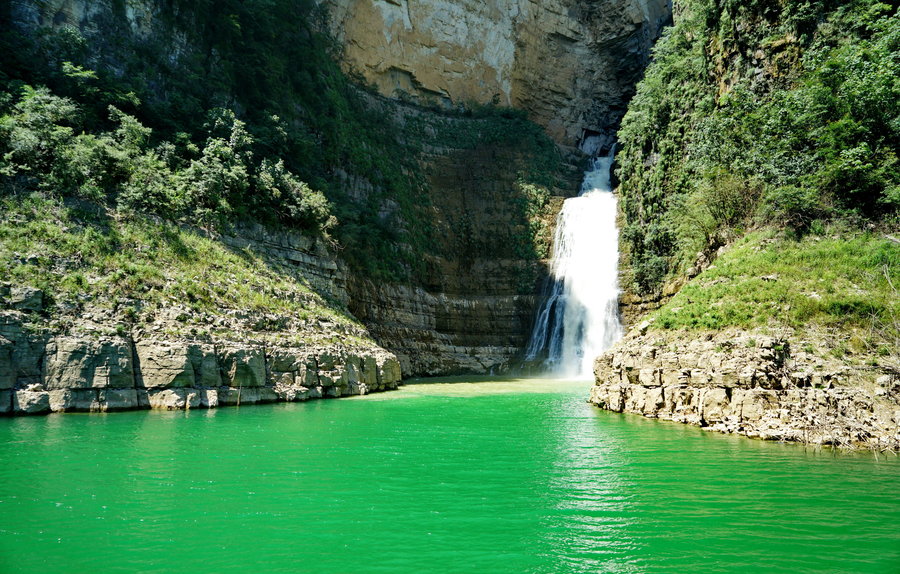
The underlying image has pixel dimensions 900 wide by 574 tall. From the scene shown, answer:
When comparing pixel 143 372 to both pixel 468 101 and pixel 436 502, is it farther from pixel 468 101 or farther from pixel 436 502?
pixel 468 101

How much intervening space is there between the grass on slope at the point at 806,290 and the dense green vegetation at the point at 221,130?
22123mm

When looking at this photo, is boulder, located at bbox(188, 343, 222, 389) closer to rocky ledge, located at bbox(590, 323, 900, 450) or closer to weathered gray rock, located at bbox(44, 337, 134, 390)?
weathered gray rock, located at bbox(44, 337, 134, 390)

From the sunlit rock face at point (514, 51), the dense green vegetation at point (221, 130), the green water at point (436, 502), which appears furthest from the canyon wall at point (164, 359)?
the sunlit rock face at point (514, 51)

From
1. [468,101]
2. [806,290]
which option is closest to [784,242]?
[806,290]

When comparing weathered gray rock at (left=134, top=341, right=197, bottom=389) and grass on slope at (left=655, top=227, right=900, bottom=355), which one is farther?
weathered gray rock at (left=134, top=341, right=197, bottom=389)

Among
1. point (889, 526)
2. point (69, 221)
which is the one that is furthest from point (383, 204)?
point (889, 526)

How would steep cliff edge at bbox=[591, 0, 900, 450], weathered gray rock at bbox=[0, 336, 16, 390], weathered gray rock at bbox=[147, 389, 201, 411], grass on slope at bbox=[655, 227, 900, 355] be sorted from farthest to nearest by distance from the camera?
1. weathered gray rock at bbox=[147, 389, 201, 411]
2. weathered gray rock at bbox=[0, 336, 16, 390]
3. grass on slope at bbox=[655, 227, 900, 355]
4. steep cliff edge at bbox=[591, 0, 900, 450]

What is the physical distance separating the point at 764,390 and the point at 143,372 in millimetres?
19723

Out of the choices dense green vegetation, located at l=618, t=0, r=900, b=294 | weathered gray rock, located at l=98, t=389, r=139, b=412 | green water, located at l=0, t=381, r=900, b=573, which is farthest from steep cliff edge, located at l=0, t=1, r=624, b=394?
dense green vegetation, located at l=618, t=0, r=900, b=294

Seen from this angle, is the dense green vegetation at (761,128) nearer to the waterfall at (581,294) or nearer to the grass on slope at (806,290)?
the grass on slope at (806,290)

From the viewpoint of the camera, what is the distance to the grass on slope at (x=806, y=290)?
48.8ft

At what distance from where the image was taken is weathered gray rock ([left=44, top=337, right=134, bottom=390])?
18.8m

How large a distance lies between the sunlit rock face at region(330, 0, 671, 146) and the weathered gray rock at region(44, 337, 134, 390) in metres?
36.8

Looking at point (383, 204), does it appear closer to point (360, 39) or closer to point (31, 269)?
point (360, 39)
